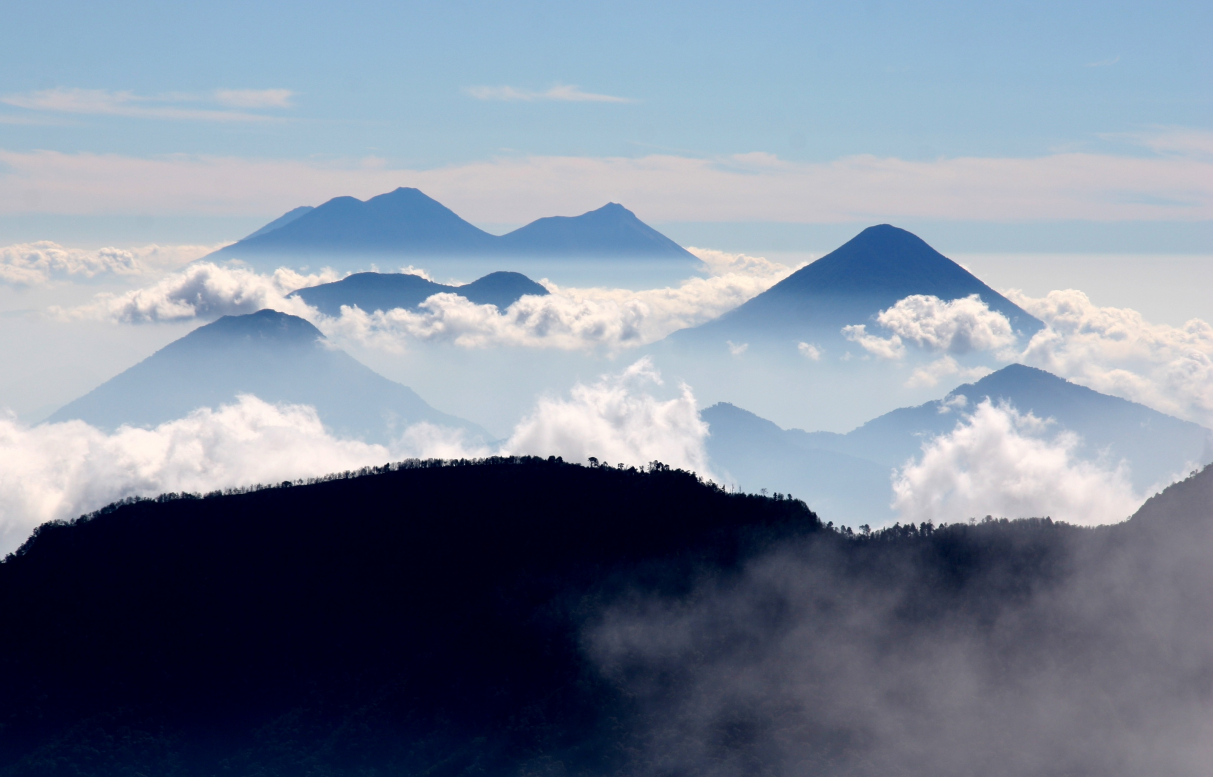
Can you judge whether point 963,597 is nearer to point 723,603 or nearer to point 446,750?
point 723,603

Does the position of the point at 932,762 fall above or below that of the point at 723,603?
below

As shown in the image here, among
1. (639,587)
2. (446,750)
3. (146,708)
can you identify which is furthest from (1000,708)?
(146,708)

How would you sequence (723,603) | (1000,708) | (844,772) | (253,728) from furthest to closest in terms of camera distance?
1. (723,603)
2. (253,728)
3. (1000,708)
4. (844,772)

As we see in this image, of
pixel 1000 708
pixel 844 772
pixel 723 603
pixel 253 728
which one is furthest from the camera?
pixel 723 603

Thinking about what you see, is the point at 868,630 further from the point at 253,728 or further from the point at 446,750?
the point at 253,728

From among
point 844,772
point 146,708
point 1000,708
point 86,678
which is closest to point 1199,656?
point 1000,708

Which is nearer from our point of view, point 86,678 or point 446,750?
point 446,750
